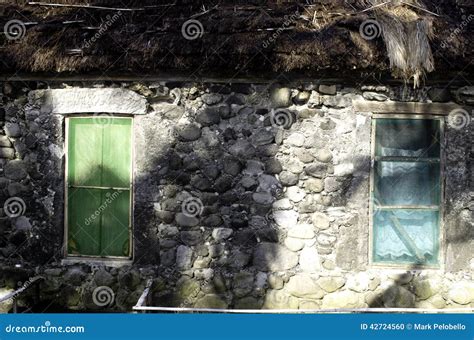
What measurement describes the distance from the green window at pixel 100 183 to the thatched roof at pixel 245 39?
50 cm

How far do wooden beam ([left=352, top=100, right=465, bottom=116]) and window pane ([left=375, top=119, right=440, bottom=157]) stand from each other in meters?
0.09

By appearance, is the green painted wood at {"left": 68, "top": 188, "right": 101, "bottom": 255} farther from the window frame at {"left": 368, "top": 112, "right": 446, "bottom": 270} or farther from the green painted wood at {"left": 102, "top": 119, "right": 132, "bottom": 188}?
the window frame at {"left": 368, "top": 112, "right": 446, "bottom": 270}

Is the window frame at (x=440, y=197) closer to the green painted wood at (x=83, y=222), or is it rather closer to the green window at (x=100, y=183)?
the green window at (x=100, y=183)

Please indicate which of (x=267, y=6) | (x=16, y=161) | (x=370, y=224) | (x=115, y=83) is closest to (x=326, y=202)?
(x=370, y=224)

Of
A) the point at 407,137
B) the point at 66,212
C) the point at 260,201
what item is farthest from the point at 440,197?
the point at 66,212

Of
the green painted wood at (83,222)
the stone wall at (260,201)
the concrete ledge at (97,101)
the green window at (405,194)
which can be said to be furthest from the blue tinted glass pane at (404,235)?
the green painted wood at (83,222)

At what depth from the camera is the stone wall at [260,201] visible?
4.05 meters

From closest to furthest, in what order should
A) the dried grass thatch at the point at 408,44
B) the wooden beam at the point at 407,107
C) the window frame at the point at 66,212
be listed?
the dried grass thatch at the point at 408,44 → the wooden beam at the point at 407,107 → the window frame at the point at 66,212

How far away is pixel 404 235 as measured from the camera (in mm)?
4148

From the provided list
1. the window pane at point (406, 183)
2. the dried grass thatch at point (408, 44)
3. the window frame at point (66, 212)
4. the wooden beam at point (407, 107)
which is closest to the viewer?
the dried grass thatch at point (408, 44)

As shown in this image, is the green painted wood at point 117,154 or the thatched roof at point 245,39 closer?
the thatched roof at point 245,39

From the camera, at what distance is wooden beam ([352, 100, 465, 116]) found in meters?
4.03

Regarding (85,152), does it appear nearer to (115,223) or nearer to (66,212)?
(66,212)

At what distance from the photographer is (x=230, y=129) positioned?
413 centimetres
